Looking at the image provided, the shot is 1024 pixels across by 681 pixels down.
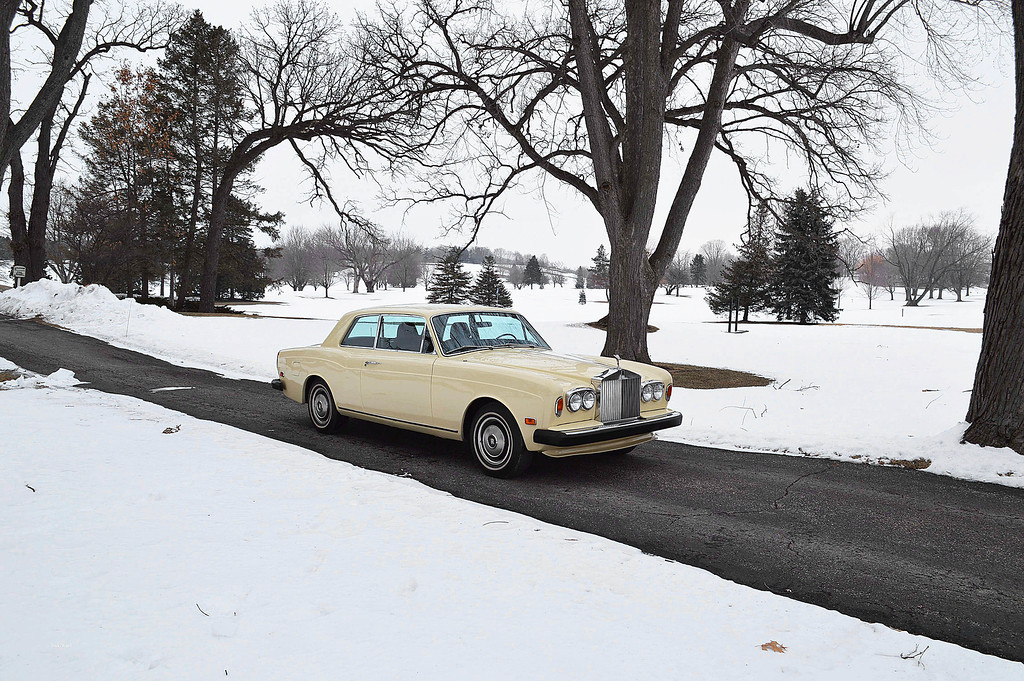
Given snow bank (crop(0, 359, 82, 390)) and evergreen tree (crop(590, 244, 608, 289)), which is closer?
snow bank (crop(0, 359, 82, 390))

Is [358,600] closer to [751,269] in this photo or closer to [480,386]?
[480,386]

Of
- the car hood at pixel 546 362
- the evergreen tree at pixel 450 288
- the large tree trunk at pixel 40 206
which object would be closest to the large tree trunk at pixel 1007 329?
the car hood at pixel 546 362

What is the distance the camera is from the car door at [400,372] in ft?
21.1

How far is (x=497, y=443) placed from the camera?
19.2 feet

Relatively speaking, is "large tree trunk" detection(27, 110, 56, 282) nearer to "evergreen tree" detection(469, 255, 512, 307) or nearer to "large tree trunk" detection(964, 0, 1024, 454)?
"evergreen tree" detection(469, 255, 512, 307)

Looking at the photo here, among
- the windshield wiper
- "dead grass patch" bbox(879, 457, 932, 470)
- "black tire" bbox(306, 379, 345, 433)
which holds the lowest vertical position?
"dead grass patch" bbox(879, 457, 932, 470)

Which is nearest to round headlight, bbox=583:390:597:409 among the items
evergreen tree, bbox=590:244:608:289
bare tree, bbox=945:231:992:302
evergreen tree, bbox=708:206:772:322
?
evergreen tree, bbox=708:206:772:322

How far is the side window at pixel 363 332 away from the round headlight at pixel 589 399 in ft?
9.04

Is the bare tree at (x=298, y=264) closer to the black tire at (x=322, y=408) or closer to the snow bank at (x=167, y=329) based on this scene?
the snow bank at (x=167, y=329)

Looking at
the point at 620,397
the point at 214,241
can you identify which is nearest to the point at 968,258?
the point at 214,241

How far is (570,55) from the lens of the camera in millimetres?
14250

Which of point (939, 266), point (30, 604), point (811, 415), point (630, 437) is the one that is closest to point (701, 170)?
point (811, 415)

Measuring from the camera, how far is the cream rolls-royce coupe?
220 inches

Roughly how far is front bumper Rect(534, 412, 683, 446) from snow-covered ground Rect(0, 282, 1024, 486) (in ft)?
5.90
